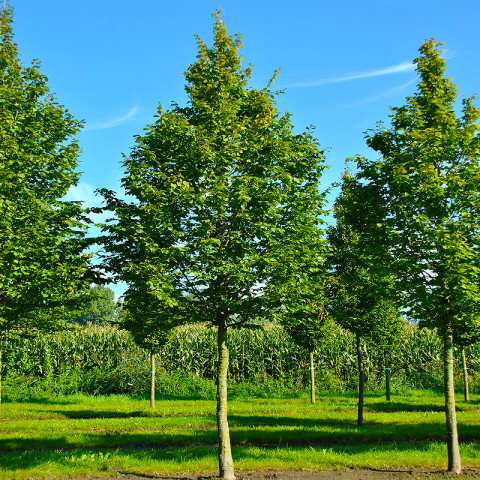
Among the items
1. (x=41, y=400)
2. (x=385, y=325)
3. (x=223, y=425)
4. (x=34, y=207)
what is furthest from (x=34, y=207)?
(x=41, y=400)

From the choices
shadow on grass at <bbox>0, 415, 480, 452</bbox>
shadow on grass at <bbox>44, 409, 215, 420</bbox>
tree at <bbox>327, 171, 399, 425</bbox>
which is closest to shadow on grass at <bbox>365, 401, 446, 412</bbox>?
tree at <bbox>327, 171, 399, 425</bbox>

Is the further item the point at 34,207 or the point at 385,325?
the point at 385,325

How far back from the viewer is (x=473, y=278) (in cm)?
964

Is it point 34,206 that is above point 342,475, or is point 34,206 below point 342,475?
above

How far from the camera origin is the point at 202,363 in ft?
90.6

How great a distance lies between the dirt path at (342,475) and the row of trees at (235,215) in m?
0.44

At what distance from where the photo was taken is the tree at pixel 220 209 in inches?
343

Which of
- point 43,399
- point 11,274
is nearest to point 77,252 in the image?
point 11,274

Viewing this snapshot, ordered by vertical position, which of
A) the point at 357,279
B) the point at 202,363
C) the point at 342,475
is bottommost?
the point at 342,475

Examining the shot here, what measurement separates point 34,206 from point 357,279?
9.21 m

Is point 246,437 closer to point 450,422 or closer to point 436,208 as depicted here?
point 450,422

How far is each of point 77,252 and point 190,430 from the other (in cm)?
681

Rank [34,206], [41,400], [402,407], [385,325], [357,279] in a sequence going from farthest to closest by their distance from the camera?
[41,400]
[402,407]
[385,325]
[357,279]
[34,206]

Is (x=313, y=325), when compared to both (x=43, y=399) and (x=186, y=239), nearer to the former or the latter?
(x=186, y=239)
